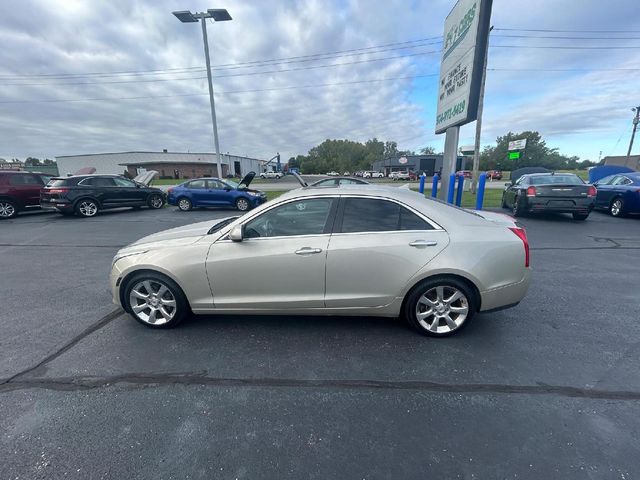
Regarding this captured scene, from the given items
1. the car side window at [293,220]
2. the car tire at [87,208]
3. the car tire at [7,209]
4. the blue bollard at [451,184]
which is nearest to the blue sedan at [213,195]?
the car tire at [87,208]

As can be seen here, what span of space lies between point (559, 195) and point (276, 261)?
973cm

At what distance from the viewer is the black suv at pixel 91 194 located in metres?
10.7

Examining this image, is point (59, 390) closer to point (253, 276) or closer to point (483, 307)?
point (253, 276)

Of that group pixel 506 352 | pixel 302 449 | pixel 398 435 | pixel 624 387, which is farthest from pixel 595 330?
pixel 302 449

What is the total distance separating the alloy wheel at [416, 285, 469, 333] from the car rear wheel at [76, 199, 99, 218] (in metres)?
13.1

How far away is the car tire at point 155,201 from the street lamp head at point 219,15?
343 inches

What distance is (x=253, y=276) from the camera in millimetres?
2965

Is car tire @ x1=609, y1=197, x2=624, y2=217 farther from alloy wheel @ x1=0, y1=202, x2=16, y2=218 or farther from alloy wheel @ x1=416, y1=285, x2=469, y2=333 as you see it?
alloy wheel @ x1=0, y1=202, x2=16, y2=218

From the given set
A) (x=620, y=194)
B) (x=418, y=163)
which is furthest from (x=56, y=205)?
(x=418, y=163)

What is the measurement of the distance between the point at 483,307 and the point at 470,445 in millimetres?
1443

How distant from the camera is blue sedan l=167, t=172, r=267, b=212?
12.5 metres

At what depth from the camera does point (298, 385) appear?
7.90 feet

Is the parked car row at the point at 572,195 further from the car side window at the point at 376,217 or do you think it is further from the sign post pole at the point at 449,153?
the car side window at the point at 376,217

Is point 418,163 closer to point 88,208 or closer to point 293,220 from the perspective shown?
point 88,208
